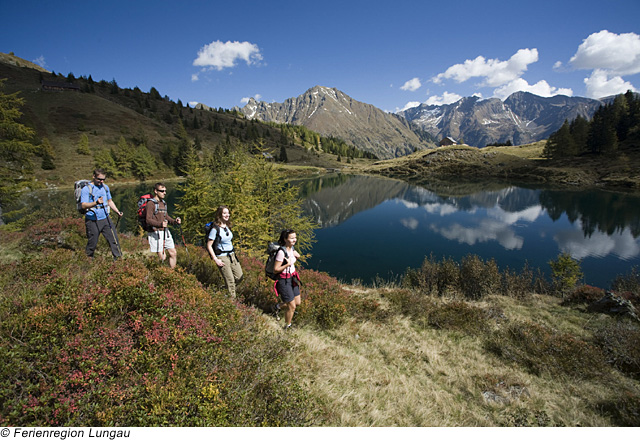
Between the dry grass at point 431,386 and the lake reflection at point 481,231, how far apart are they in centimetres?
1471

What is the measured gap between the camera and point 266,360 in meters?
4.85

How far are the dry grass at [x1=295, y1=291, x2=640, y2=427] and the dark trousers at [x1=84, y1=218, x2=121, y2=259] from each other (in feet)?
21.7

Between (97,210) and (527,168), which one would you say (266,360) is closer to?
(97,210)

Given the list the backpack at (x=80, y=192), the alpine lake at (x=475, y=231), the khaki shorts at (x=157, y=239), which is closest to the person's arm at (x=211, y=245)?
the khaki shorts at (x=157, y=239)

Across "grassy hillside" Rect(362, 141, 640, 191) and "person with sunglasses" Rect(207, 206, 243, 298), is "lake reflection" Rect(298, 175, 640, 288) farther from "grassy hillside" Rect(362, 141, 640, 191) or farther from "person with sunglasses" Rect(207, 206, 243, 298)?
"person with sunglasses" Rect(207, 206, 243, 298)

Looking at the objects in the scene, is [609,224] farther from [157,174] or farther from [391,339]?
[157,174]

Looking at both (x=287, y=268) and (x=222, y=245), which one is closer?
(x=287, y=268)

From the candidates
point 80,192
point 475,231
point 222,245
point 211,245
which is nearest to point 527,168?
point 475,231

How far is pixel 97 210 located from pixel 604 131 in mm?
110980

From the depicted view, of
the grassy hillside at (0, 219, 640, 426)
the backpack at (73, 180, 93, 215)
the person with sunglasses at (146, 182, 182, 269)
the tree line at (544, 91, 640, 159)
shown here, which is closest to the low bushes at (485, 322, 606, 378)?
the grassy hillside at (0, 219, 640, 426)

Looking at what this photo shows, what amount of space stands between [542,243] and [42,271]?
40060mm

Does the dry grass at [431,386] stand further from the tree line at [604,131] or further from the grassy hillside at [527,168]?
the tree line at [604,131]
